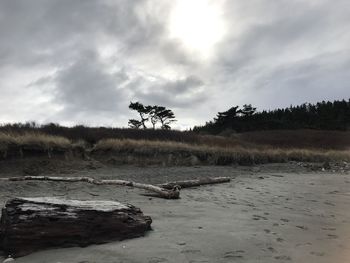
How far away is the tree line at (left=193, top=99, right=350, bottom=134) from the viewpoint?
54969mm

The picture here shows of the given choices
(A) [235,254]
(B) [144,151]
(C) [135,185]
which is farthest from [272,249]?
(B) [144,151]

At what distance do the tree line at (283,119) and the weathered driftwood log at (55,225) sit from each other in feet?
153

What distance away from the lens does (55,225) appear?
6.20 m

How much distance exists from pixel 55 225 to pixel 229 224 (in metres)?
2.94

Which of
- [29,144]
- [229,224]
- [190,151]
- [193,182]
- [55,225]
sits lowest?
[229,224]

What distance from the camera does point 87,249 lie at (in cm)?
612

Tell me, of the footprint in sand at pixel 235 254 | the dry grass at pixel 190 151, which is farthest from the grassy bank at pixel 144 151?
the footprint in sand at pixel 235 254

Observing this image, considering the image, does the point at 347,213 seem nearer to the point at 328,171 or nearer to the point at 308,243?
the point at 308,243

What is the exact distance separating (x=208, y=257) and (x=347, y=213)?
504 centimetres

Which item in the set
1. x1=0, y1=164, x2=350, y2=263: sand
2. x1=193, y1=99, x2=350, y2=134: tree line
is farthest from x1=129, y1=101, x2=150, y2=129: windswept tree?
x1=0, y1=164, x2=350, y2=263: sand

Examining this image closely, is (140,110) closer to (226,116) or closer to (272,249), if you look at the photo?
(226,116)

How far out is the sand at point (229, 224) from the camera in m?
5.88

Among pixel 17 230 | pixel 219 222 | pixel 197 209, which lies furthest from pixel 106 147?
pixel 17 230

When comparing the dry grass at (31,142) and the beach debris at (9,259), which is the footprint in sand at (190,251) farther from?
the dry grass at (31,142)
